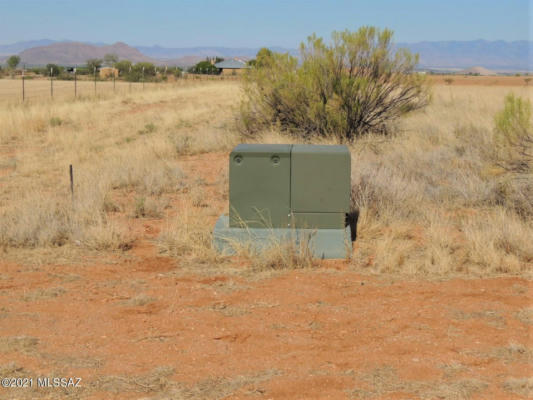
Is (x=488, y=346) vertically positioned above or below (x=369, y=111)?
below

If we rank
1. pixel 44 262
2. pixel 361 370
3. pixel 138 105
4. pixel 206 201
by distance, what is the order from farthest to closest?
pixel 138 105 → pixel 206 201 → pixel 44 262 → pixel 361 370

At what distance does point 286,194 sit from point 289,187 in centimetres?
9

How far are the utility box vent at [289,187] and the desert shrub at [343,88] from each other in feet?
22.2

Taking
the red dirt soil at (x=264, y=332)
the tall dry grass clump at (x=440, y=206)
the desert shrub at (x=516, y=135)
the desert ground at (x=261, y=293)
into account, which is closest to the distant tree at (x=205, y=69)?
the tall dry grass clump at (x=440, y=206)

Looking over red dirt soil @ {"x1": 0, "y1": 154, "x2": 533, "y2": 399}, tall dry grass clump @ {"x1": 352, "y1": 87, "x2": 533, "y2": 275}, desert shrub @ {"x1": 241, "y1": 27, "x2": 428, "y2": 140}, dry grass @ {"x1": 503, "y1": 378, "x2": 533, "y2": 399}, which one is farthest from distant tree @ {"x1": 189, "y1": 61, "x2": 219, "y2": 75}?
dry grass @ {"x1": 503, "y1": 378, "x2": 533, "y2": 399}

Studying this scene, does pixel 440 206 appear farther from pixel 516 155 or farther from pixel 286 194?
pixel 286 194

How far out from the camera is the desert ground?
464 centimetres

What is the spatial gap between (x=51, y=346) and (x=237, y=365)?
151 cm

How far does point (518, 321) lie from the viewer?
223 inches

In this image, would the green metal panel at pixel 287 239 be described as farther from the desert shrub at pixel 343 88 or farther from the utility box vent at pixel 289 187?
the desert shrub at pixel 343 88

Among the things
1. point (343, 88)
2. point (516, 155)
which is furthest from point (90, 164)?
point (516, 155)

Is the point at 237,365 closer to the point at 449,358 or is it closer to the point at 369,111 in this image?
the point at 449,358

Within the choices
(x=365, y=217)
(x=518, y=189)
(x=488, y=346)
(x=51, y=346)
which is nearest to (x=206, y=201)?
(x=365, y=217)

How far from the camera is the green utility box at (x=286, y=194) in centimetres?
782
